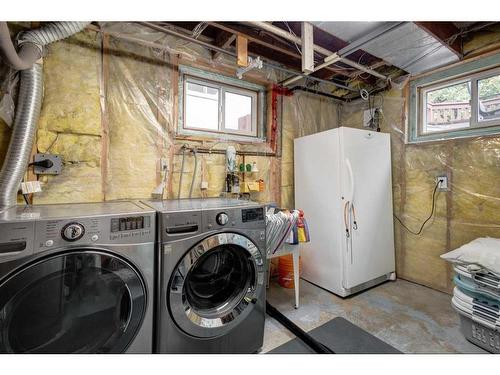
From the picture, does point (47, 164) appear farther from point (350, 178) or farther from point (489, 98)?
point (489, 98)

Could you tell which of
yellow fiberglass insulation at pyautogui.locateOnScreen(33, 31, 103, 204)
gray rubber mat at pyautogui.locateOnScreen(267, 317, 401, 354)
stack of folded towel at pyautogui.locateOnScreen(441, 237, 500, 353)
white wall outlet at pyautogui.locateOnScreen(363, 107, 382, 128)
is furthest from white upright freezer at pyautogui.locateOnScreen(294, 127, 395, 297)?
yellow fiberglass insulation at pyautogui.locateOnScreen(33, 31, 103, 204)

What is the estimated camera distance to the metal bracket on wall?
1.55 metres

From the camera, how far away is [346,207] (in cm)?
220

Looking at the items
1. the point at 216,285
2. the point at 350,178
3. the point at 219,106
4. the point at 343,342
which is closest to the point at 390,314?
the point at 343,342

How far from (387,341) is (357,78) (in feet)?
8.68

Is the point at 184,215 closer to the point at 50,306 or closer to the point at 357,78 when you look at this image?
the point at 50,306

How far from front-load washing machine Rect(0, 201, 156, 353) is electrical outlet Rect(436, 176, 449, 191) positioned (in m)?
2.64

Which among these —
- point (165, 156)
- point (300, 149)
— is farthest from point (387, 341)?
point (165, 156)

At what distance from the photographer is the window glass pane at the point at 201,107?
227 cm

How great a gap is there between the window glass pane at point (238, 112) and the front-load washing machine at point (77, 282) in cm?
158

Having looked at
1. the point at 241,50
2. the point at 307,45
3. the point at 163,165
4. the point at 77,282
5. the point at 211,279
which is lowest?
the point at 211,279

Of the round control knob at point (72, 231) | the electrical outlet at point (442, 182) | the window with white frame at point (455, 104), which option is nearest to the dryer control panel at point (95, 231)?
the round control knob at point (72, 231)

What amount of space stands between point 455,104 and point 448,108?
0.06 m

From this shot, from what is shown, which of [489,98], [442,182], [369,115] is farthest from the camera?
[369,115]
